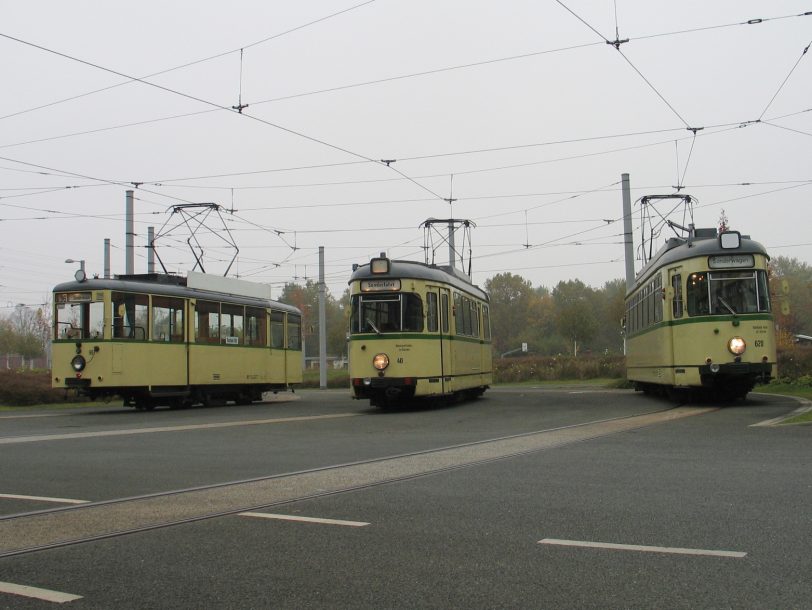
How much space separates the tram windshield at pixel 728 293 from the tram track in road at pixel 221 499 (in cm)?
882

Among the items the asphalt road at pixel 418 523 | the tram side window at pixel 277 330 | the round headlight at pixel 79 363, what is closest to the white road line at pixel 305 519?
the asphalt road at pixel 418 523

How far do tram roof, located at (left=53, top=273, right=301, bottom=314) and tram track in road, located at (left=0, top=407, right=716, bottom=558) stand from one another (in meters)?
13.8

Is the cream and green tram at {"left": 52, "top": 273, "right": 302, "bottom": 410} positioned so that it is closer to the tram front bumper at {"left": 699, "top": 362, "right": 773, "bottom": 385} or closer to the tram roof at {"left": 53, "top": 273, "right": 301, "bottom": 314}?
the tram roof at {"left": 53, "top": 273, "right": 301, "bottom": 314}

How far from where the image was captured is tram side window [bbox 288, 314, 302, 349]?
30.2m

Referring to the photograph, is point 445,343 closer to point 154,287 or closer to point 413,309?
point 413,309

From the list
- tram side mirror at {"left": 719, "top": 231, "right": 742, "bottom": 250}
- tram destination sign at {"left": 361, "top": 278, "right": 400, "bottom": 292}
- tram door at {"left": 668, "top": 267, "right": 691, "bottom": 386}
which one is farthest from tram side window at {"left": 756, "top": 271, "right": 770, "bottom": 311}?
tram destination sign at {"left": 361, "top": 278, "right": 400, "bottom": 292}

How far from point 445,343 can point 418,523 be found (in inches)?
611

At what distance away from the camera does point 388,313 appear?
21.0 meters

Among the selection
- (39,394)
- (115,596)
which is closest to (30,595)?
(115,596)

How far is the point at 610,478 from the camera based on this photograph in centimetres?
825

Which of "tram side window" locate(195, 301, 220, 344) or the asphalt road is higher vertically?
"tram side window" locate(195, 301, 220, 344)

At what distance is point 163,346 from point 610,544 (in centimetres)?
1970

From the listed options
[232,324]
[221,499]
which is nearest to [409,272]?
[232,324]

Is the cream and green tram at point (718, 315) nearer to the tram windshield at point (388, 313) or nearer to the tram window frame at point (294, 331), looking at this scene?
the tram windshield at point (388, 313)
